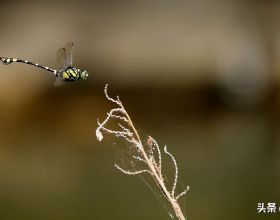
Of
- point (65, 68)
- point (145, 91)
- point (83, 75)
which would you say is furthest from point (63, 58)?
point (145, 91)

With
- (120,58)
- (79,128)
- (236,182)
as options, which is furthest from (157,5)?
(236,182)

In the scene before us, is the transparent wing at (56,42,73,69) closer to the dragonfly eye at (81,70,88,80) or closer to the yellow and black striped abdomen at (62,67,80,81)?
the yellow and black striped abdomen at (62,67,80,81)

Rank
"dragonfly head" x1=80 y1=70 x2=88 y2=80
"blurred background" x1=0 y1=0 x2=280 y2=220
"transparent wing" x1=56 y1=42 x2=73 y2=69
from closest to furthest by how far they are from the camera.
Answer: "dragonfly head" x1=80 y1=70 x2=88 y2=80 → "transparent wing" x1=56 y1=42 x2=73 y2=69 → "blurred background" x1=0 y1=0 x2=280 y2=220

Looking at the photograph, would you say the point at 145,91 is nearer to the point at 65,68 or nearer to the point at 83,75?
the point at 65,68

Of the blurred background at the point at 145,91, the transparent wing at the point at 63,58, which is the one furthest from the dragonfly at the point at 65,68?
the blurred background at the point at 145,91

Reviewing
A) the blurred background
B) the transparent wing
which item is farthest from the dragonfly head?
the blurred background

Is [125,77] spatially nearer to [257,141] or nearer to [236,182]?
[257,141]
